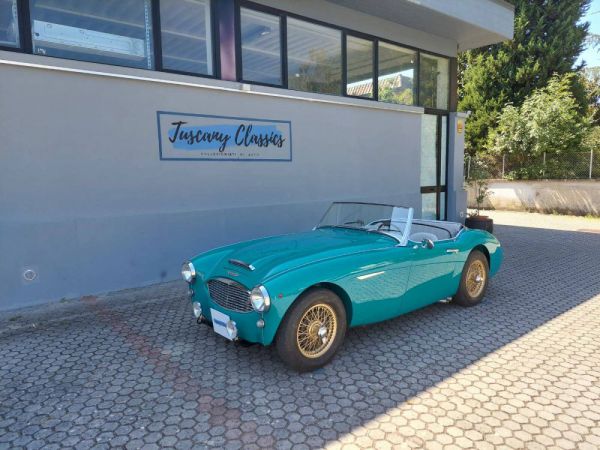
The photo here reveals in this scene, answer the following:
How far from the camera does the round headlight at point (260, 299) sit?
2.92 m

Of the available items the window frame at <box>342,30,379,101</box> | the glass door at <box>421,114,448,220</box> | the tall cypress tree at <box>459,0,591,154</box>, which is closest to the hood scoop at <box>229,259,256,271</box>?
the window frame at <box>342,30,379,101</box>

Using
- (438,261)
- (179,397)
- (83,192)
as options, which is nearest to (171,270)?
(83,192)

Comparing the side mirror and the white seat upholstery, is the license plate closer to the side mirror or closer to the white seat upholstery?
the side mirror

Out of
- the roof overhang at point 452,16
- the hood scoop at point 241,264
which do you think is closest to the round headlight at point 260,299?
the hood scoop at point 241,264

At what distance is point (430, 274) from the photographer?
406cm

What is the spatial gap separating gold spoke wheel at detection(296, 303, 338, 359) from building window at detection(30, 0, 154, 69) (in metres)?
4.48

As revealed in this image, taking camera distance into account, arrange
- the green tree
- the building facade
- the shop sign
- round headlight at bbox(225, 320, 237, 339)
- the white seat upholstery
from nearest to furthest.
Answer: round headlight at bbox(225, 320, 237, 339), the white seat upholstery, the building facade, the shop sign, the green tree

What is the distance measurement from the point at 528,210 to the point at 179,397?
15528mm

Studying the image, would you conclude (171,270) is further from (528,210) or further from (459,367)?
(528,210)

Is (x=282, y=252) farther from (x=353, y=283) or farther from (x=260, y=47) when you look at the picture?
(x=260, y=47)

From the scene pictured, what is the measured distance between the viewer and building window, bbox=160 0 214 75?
19.0 ft

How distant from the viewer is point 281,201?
706 cm

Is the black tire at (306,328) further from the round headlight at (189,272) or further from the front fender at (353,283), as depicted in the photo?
the round headlight at (189,272)

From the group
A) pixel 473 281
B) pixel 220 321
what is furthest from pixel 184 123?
pixel 473 281
